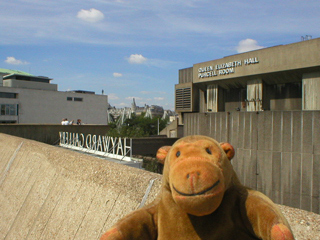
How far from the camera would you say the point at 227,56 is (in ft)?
55.4

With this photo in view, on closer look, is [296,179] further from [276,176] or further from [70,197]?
[70,197]

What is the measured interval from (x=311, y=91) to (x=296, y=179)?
4298 millimetres

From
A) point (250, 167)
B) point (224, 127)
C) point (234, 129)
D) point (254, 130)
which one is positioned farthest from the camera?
point (224, 127)

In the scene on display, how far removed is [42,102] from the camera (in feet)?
188

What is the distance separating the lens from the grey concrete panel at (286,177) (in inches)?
476

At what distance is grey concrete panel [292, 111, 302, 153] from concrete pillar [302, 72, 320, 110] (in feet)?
6.62

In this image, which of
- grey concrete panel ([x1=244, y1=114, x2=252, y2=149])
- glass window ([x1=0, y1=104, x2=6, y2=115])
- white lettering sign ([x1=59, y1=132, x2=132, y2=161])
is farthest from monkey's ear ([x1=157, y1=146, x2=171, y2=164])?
glass window ([x1=0, y1=104, x2=6, y2=115])

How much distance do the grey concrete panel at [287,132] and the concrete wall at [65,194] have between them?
9.84 meters

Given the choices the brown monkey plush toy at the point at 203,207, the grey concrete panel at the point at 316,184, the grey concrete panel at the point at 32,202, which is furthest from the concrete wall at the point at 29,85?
the brown monkey plush toy at the point at 203,207

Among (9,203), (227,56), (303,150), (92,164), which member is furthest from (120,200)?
(227,56)

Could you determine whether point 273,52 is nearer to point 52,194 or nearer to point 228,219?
point 52,194

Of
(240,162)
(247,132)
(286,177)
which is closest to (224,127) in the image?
(247,132)

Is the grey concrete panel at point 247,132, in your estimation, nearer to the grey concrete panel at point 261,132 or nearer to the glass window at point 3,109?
the grey concrete panel at point 261,132

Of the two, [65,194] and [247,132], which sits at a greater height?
[247,132]
